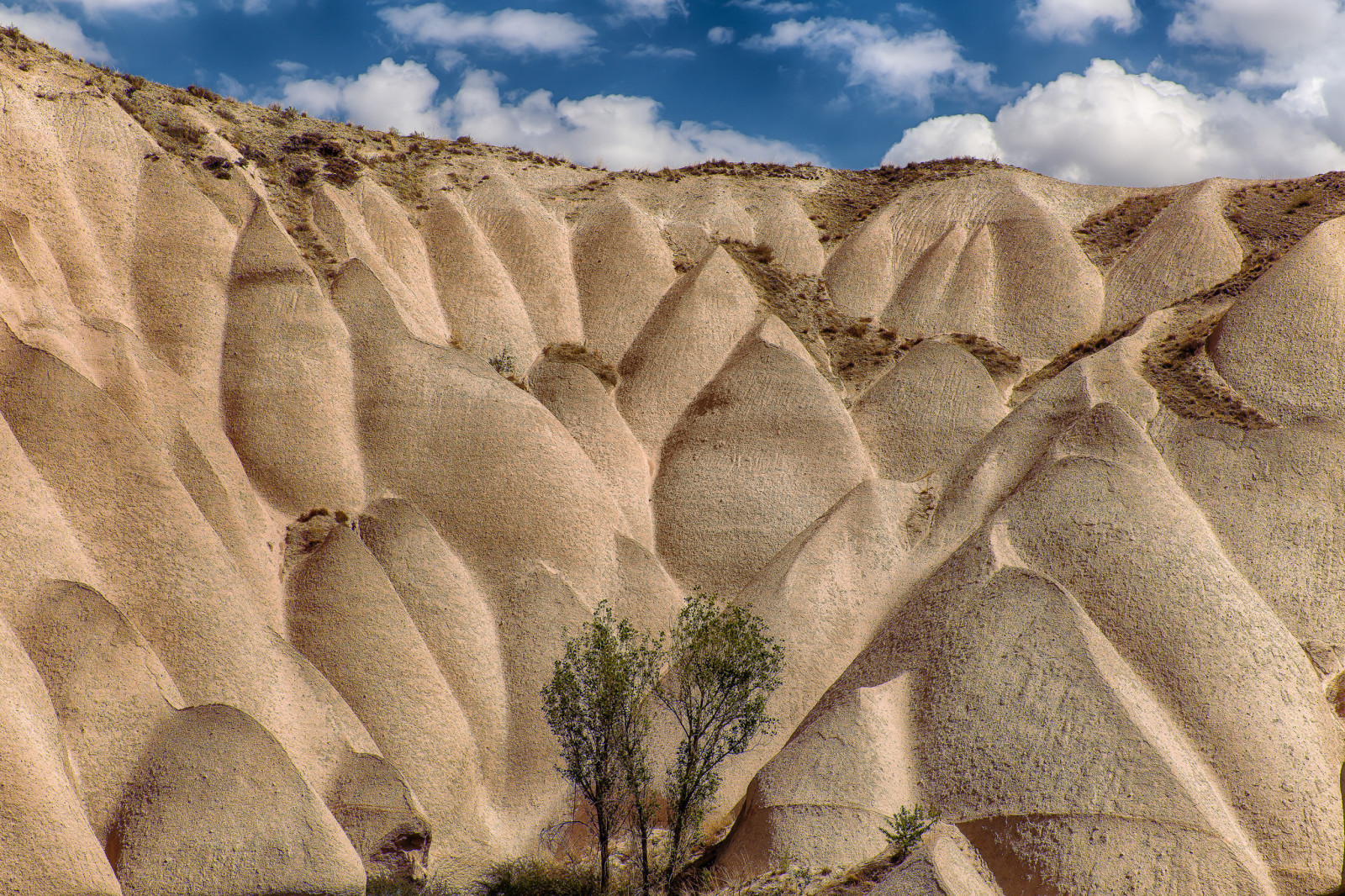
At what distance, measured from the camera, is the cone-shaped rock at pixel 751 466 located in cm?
3148

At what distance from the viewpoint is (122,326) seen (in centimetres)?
2655

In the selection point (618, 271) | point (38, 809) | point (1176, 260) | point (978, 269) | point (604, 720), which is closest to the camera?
point (38, 809)

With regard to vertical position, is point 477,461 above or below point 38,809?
above

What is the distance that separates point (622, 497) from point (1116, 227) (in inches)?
926

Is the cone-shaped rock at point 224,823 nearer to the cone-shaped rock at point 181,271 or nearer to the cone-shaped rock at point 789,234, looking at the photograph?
the cone-shaped rock at point 181,271

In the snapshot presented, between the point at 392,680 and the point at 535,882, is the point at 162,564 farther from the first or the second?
the point at 535,882

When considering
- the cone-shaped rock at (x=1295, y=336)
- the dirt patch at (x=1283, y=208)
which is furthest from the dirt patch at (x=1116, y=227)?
the cone-shaped rock at (x=1295, y=336)

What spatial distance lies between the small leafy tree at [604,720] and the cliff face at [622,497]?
2.50 meters

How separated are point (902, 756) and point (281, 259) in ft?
73.4

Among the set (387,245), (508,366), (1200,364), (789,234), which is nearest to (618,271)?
(508,366)

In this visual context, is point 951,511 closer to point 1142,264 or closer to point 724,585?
point 724,585

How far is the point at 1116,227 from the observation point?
4119 centimetres

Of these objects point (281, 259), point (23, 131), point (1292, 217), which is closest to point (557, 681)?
point (281, 259)

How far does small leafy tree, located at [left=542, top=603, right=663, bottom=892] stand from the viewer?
22766 mm
